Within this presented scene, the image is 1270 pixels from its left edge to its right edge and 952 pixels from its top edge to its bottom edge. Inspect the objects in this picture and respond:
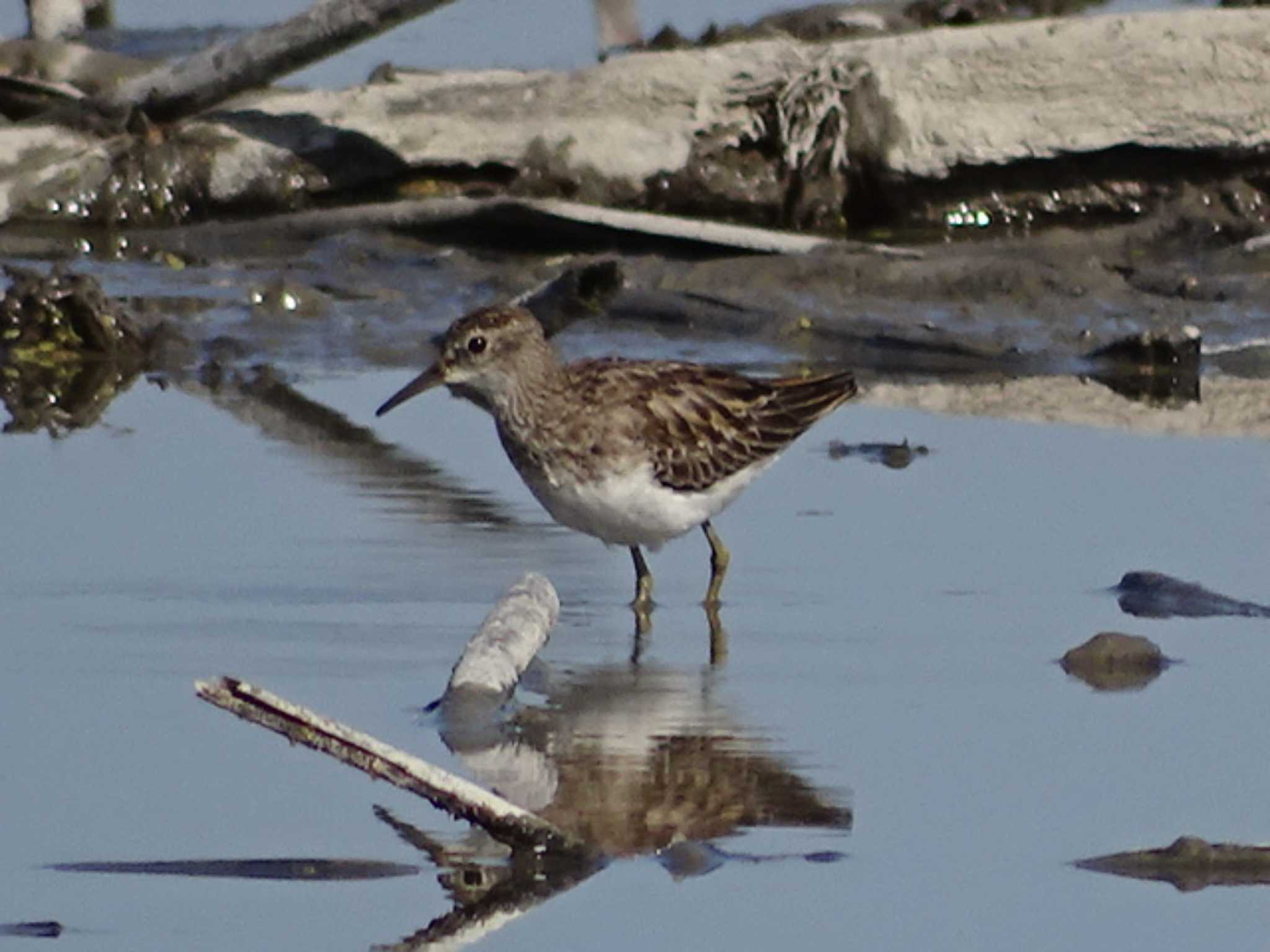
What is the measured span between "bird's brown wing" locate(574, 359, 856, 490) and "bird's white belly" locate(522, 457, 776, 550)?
0.05 meters

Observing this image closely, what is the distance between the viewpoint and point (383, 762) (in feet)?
15.0

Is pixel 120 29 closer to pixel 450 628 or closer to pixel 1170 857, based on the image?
pixel 450 628

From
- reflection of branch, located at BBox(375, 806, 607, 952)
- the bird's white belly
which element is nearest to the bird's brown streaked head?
the bird's white belly

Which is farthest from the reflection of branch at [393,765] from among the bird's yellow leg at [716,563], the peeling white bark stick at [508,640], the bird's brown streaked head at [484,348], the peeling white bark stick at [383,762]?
the bird's brown streaked head at [484,348]

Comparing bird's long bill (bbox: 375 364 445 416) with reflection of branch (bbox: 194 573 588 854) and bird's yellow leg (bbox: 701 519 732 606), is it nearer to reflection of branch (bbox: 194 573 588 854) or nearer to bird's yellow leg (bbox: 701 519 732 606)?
bird's yellow leg (bbox: 701 519 732 606)

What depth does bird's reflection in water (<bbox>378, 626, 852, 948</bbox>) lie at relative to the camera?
4.65m

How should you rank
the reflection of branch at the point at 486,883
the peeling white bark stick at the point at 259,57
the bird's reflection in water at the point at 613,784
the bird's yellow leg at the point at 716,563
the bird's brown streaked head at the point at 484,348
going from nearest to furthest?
the reflection of branch at the point at 486,883, the bird's reflection in water at the point at 613,784, the bird's yellow leg at the point at 716,563, the bird's brown streaked head at the point at 484,348, the peeling white bark stick at the point at 259,57

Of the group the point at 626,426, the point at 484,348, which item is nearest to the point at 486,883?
the point at 626,426

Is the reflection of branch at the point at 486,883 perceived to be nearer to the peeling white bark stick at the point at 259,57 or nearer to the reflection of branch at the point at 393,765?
the reflection of branch at the point at 393,765

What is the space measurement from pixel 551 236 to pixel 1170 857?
290 inches

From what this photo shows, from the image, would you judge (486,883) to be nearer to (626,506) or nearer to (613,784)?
(613,784)

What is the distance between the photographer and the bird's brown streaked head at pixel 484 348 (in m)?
7.55

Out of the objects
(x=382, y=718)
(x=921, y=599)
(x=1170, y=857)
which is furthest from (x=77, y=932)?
(x=921, y=599)

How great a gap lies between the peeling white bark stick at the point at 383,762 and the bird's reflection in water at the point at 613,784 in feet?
0.30
